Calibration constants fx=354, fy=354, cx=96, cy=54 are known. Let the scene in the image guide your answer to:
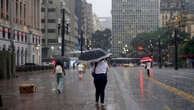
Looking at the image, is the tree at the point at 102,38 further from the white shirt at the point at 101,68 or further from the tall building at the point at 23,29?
the white shirt at the point at 101,68

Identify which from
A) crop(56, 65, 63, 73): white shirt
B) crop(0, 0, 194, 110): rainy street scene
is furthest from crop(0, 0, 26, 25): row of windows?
crop(56, 65, 63, 73): white shirt

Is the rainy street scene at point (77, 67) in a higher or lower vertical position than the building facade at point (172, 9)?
lower

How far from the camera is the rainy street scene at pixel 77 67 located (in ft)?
41.4

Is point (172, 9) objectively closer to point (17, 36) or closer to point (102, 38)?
point (102, 38)

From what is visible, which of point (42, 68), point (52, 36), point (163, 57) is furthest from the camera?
point (163, 57)

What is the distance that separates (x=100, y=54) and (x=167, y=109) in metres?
2.98

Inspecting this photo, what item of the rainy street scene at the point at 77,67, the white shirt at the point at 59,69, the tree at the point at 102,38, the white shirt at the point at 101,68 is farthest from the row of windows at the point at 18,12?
the tree at the point at 102,38

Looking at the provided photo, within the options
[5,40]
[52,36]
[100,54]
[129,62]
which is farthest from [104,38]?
[100,54]

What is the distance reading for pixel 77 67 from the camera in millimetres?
66000

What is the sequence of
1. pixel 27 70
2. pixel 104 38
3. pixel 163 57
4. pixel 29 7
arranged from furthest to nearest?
1. pixel 104 38
2. pixel 163 57
3. pixel 29 7
4. pixel 27 70

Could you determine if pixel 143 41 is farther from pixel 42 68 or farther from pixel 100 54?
pixel 100 54

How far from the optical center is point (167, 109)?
11047 mm

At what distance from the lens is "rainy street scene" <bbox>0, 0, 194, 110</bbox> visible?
12.6m

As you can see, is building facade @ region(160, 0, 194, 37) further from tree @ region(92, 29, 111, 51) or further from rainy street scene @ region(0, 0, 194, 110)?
tree @ region(92, 29, 111, 51)
